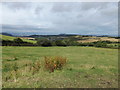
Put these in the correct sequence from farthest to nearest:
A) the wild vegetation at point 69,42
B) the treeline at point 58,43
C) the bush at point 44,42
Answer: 1. the bush at point 44,42
2. the wild vegetation at point 69,42
3. the treeline at point 58,43

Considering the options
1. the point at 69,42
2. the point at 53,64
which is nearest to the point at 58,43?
the point at 69,42

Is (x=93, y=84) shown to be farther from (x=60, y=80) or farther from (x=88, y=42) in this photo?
(x=88, y=42)

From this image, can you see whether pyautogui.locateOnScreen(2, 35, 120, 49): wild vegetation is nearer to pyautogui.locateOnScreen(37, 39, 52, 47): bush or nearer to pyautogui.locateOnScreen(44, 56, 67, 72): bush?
pyautogui.locateOnScreen(37, 39, 52, 47): bush

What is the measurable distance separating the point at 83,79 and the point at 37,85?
1699 mm

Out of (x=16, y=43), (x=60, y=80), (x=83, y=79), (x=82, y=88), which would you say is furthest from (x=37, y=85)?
(x=16, y=43)

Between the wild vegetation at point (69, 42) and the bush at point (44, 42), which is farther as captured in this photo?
the bush at point (44, 42)

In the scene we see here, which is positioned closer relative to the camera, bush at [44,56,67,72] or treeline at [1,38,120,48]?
bush at [44,56,67,72]

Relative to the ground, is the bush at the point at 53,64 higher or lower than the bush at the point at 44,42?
lower

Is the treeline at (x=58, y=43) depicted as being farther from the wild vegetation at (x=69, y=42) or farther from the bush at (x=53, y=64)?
the bush at (x=53, y=64)

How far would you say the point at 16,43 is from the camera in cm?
2962

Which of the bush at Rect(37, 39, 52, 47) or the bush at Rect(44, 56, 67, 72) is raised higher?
the bush at Rect(37, 39, 52, 47)

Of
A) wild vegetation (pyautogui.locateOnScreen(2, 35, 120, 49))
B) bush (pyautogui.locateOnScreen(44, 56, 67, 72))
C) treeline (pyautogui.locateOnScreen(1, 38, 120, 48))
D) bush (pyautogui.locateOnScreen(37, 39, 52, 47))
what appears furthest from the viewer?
bush (pyautogui.locateOnScreen(37, 39, 52, 47))

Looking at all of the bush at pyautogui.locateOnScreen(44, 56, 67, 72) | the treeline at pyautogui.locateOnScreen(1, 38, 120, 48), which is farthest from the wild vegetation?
the bush at pyautogui.locateOnScreen(44, 56, 67, 72)

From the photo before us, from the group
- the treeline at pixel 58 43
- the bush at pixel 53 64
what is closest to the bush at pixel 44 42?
the treeline at pixel 58 43
